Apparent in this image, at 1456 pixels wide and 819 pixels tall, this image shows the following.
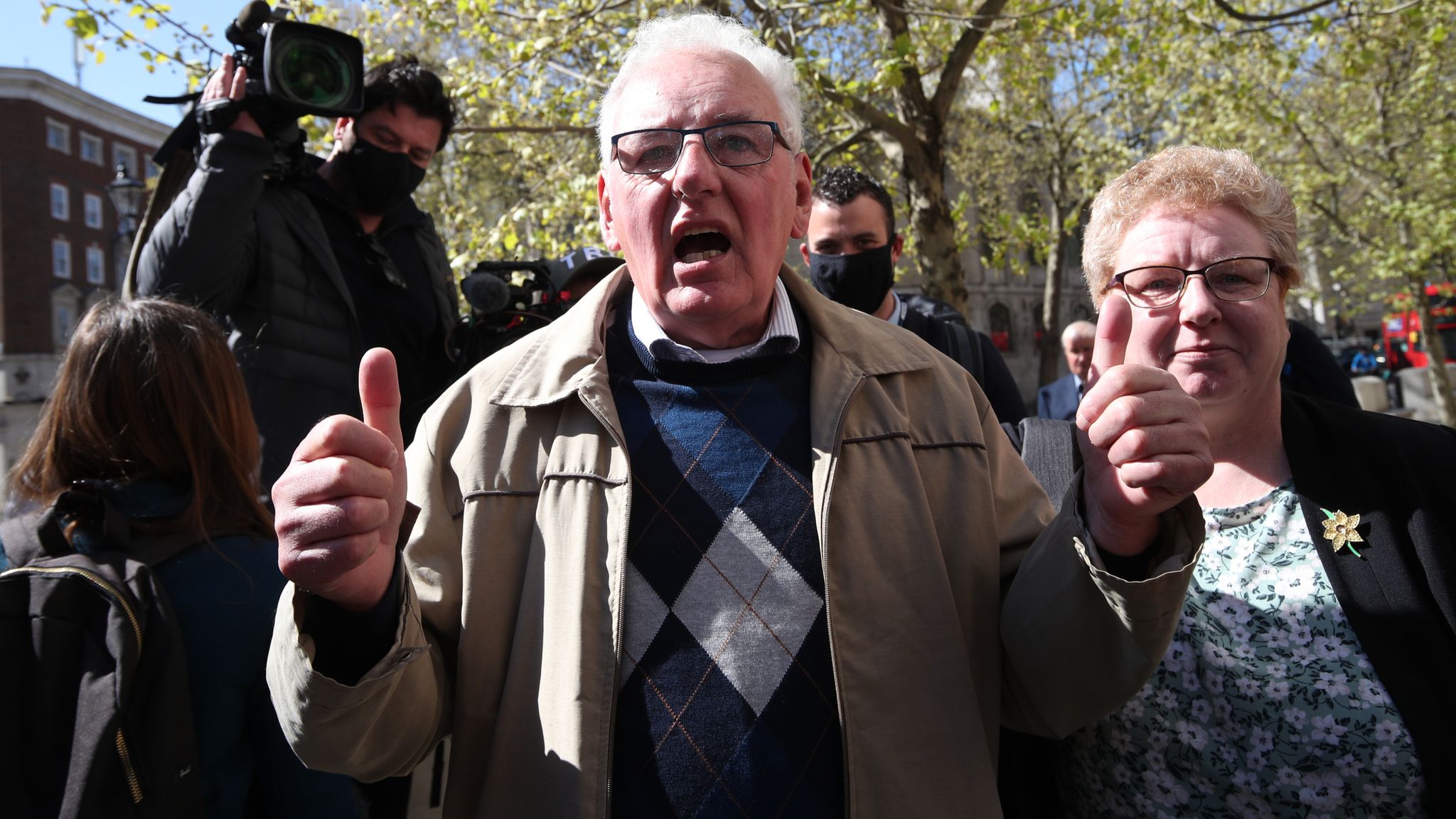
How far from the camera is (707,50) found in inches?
76.5

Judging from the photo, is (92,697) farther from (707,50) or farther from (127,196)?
(127,196)

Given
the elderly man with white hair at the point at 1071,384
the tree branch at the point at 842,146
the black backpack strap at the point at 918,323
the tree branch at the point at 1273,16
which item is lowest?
the elderly man with white hair at the point at 1071,384

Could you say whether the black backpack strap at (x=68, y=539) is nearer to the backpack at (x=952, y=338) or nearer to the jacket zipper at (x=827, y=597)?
the jacket zipper at (x=827, y=597)

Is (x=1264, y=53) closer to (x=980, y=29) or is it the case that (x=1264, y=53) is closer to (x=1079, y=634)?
(x=980, y=29)

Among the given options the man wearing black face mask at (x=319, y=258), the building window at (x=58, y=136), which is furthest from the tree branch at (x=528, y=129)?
the building window at (x=58, y=136)

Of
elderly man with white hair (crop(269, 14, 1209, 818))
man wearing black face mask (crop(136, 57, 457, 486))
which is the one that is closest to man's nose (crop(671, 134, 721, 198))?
elderly man with white hair (crop(269, 14, 1209, 818))

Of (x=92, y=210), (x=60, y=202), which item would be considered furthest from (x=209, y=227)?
(x=92, y=210)

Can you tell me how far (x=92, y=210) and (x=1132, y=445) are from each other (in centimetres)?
5722

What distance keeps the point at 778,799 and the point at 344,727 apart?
0.68 metres

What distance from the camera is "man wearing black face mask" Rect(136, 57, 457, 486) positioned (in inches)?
110

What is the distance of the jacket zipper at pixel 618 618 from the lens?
5.12 feet

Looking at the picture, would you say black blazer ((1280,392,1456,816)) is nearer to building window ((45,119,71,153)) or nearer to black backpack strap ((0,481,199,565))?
black backpack strap ((0,481,199,565))

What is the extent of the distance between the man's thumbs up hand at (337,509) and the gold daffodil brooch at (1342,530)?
→ 1698mm

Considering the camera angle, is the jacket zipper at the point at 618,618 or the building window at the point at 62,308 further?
the building window at the point at 62,308
